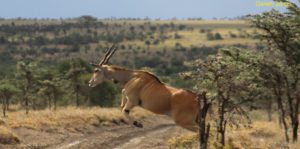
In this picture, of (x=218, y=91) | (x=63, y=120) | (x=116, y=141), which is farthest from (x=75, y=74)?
(x=218, y=91)

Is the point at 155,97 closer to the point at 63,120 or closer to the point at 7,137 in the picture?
the point at 7,137

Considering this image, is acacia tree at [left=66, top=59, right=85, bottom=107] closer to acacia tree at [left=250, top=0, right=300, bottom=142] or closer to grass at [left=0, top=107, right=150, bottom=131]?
grass at [left=0, top=107, right=150, bottom=131]

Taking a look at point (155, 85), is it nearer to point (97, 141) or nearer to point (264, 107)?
point (97, 141)

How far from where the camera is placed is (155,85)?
14312 mm

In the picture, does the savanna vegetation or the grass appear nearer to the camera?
the savanna vegetation

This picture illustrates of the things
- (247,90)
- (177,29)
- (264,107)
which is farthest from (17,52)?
(247,90)

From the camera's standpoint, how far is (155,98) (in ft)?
45.9

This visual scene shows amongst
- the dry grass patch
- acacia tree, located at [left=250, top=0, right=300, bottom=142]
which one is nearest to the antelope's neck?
acacia tree, located at [left=250, top=0, right=300, bottom=142]

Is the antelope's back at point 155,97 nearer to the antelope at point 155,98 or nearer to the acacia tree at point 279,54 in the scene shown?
the antelope at point 155,98

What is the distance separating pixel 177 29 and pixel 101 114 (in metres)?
159

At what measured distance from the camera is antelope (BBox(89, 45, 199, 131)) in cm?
1403

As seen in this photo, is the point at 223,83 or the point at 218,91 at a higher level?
the point at 223,83

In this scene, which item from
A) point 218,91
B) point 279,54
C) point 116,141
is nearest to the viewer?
point 218,91

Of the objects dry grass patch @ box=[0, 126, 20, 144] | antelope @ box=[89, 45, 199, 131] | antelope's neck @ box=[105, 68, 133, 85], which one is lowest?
dry grass patch @ box=[0, 126, 20, 144]
